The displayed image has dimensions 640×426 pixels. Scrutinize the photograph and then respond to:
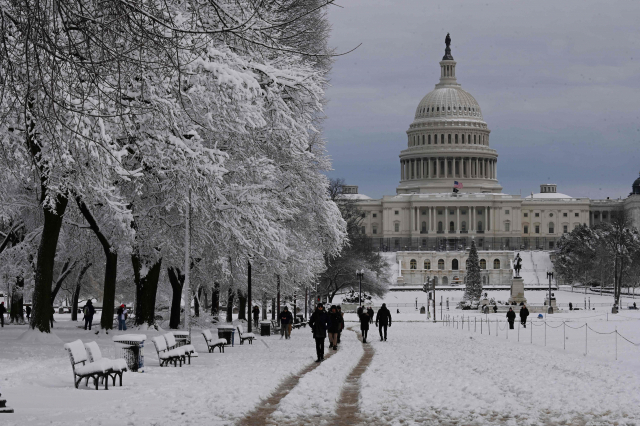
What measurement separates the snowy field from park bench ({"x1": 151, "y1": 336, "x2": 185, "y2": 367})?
0.32 metres

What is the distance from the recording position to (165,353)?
1858cm

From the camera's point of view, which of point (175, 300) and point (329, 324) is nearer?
point (329, 324)

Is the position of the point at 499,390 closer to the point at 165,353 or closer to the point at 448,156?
the point at 165,353

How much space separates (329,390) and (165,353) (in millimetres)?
5084

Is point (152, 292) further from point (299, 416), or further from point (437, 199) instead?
point (437, 199)

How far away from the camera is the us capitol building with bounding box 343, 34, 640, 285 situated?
7023 inches

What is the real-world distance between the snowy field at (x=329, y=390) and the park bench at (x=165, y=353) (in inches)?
12.4

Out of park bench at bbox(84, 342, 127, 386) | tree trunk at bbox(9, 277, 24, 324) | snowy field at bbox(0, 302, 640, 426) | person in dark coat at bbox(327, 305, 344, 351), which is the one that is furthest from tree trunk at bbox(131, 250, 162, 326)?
park bench at bbox(84, 342, 127, 386)

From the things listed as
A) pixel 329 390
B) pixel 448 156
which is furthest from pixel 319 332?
pixel 448 156

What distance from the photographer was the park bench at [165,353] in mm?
18252

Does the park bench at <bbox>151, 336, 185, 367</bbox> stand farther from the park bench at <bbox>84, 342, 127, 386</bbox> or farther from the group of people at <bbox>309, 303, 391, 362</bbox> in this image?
the group of people at <bbox>309, 303, 391, 362</bbox>

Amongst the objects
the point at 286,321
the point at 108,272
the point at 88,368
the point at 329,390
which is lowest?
the point at 329,390

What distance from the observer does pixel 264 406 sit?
42.0 ft

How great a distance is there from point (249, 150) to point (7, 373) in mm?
11060
